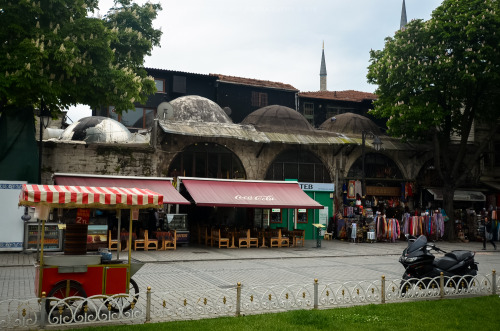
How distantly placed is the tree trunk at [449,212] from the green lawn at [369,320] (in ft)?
65.6

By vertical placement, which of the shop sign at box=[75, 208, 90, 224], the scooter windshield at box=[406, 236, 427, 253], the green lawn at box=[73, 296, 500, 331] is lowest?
the green lawn at box=[73, 296, 500, 331]

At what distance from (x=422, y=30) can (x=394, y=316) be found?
21.9 m

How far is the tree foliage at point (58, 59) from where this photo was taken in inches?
640

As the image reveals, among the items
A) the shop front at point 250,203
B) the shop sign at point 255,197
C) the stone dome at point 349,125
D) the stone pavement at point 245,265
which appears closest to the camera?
the stone pavement at point 245,265

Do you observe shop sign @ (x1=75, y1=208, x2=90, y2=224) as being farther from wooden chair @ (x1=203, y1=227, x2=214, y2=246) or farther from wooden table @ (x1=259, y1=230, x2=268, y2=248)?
wooden table @ (x1=259, y1=230, x2=268, y2=248)

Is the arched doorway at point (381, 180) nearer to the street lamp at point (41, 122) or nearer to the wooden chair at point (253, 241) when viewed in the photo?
the wooden chair at point (253, 241)

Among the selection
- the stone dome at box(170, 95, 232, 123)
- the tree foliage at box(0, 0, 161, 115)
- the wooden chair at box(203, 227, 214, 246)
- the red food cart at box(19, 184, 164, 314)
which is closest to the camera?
the red food cart at box(19, 184, 164, 314)

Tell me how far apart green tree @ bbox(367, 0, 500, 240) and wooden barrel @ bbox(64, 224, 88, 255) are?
21369mm

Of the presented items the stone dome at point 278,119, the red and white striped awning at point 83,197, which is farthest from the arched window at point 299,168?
the red and white striped awning at point 83,197

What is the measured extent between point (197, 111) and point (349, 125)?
10.6 metres

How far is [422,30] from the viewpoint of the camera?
86.4ft

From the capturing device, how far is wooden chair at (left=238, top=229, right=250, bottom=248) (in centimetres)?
2206

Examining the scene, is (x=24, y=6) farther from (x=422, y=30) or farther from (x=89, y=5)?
(x=422, y=30)

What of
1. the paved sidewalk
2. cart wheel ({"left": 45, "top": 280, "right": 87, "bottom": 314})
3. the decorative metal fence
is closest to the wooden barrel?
cart wheel ({"left": 45, "top": 280, "right": 87, "bottom": 314})
